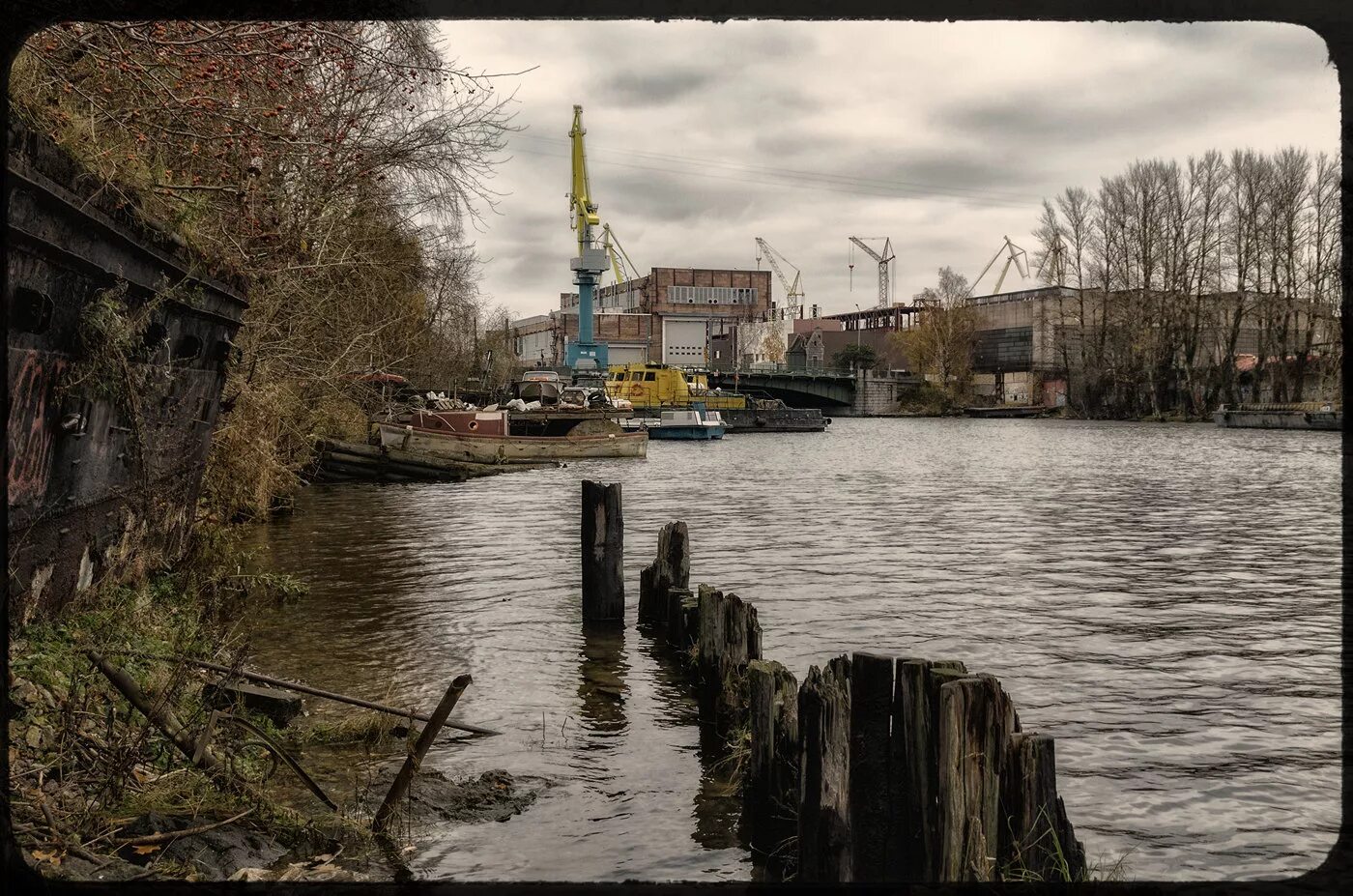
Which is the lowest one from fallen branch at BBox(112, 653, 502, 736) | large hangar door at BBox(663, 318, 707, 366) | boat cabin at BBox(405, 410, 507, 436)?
fallen branch at BBox(112, 653, 502, 736)

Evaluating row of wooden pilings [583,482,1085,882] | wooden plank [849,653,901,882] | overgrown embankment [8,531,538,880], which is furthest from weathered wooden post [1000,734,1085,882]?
overgrown embankment [8,531,538,880]

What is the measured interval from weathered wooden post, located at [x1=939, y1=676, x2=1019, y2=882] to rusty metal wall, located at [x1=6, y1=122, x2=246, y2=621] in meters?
3.97

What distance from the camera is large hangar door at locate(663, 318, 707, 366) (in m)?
140

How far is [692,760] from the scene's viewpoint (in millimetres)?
7367

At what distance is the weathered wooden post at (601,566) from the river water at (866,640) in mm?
471

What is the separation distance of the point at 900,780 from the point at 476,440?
30643 millimetres

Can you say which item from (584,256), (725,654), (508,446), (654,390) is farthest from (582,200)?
(725,654)

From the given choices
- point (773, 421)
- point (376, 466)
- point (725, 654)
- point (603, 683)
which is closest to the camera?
point (725, 654)

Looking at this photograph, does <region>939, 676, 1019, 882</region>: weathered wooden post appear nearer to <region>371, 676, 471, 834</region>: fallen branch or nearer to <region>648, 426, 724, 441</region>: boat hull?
<region>371, 676, 471, 834</region>: fallen branch

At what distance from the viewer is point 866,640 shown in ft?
36.9

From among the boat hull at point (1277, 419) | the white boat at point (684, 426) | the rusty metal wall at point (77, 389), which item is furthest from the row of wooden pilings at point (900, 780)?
the boat hull at point (1277, 419)

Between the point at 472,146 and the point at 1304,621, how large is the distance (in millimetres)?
10935

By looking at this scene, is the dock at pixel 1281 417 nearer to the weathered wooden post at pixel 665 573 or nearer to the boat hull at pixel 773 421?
the boat hull at pixel 773 421

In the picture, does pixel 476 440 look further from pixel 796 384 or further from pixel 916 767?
pixel 796 384
